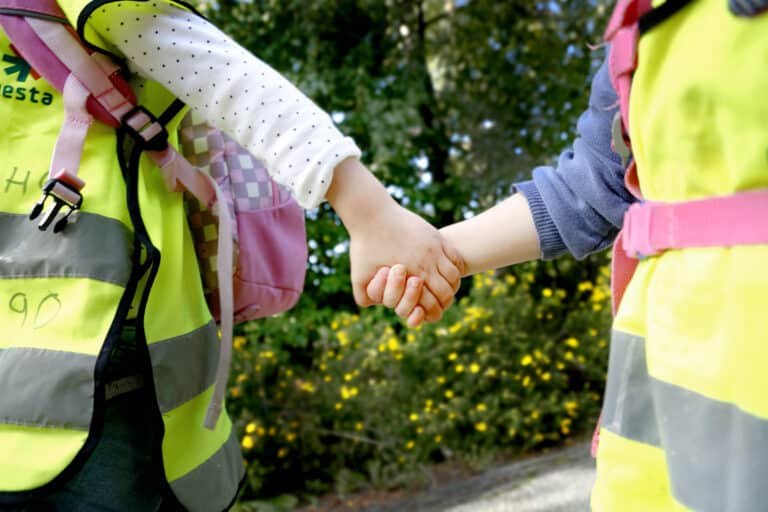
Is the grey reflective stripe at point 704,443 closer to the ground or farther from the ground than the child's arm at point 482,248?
closer to the ground

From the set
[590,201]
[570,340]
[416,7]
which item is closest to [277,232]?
[590,201]

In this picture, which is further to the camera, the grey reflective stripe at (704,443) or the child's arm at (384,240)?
the child's arm at (384,240)

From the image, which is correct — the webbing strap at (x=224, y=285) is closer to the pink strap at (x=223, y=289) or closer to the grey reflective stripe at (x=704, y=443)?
the pink strap at (x=223, y=289)

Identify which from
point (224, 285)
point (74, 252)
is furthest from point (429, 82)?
point (74, 252)

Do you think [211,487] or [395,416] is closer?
[211,487]

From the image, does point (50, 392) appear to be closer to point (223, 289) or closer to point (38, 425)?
point (38, 425)

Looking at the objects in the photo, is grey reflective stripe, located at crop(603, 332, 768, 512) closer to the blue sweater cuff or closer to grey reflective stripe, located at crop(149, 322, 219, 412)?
the blue sweater cuff

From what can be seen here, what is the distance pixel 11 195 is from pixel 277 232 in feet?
1.56

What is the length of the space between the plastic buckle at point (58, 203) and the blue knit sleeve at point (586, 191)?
69 centimetres

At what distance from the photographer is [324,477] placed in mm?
3408

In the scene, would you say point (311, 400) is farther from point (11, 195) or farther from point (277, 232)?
point (11, 195)

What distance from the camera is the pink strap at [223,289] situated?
1271 mm

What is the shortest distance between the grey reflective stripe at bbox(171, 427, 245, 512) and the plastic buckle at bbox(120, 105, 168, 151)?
54 cm

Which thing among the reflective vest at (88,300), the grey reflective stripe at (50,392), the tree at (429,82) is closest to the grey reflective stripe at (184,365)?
the reflective vest at (88,300)
